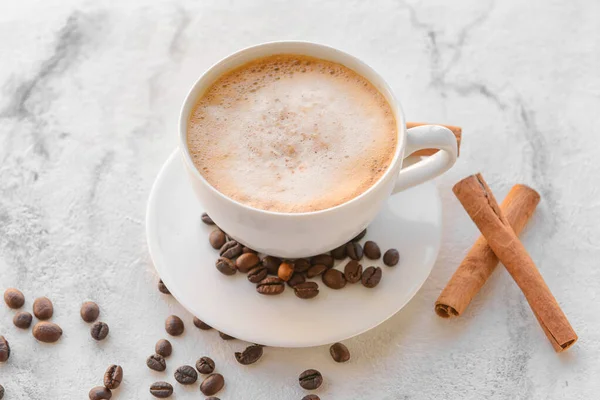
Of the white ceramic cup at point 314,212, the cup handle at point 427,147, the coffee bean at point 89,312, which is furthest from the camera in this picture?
the coffee bean at point 89,312

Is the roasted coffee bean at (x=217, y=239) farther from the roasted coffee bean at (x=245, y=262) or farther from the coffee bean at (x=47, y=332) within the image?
the coffee bean at (x=47, y=332)

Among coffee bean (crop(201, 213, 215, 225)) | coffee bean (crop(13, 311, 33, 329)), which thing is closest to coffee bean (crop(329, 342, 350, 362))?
coffee bean (crop(201, 213, 215, 225))

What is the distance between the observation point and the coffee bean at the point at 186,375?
4.94 feet

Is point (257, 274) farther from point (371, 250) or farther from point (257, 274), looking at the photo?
point (371, 250)

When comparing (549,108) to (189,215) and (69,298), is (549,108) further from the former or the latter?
(69,298)

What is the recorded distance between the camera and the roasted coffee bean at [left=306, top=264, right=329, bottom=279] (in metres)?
1.53

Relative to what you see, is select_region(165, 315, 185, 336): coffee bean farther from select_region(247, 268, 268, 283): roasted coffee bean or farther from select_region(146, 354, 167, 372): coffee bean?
select_region(247, 268, 268, 283): roasted coffee bean

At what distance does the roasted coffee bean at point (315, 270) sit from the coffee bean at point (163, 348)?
30 centimetres

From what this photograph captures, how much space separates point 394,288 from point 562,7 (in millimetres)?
1079

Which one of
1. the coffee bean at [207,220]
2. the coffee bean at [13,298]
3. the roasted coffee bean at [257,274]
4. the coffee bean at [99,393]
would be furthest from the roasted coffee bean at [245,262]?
the coffee bean at [13,298]

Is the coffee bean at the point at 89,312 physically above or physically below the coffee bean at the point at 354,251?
below

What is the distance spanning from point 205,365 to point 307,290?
0.24 metres

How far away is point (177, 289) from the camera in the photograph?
4.96 feet

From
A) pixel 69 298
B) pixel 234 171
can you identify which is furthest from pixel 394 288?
pixel 69 298
